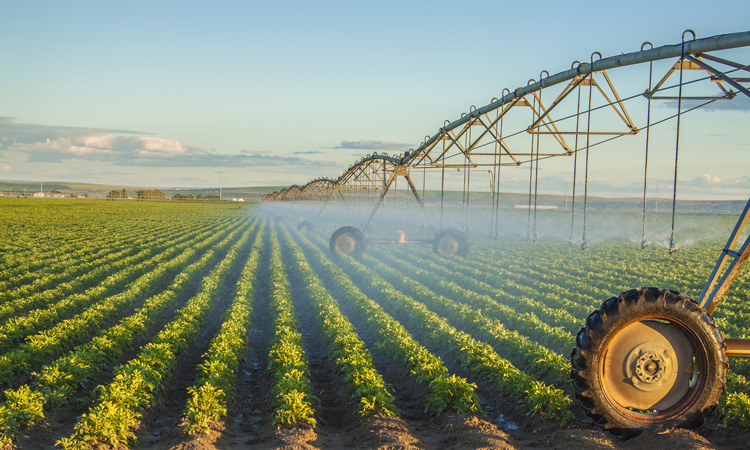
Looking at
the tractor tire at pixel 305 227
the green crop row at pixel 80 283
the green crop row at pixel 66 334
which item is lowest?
the green crop row at pixel 80 283

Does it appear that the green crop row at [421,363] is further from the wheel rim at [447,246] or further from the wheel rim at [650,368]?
the wheel rim at [447,246]

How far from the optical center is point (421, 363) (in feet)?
30.5

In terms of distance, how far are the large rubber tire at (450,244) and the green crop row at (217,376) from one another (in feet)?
46.4

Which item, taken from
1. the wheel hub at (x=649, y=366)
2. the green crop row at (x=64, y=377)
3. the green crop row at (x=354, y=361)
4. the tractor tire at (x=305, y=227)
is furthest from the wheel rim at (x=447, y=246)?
the tractor tire at (x=305, y=227)

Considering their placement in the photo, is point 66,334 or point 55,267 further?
point 55,267

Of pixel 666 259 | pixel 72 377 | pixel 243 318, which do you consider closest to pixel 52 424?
pixel 72 377

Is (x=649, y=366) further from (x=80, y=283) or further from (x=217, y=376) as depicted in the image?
(x=80, y=283)

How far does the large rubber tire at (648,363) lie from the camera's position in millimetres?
6079

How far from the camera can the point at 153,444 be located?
7.02m

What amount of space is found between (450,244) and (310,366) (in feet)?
55.5

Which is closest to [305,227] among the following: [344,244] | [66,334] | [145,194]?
[344,244]

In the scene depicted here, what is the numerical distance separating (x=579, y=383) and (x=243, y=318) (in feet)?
30.1

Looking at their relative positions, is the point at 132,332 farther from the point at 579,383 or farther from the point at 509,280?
the point at 509,280

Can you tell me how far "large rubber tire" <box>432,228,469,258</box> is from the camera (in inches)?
1059
